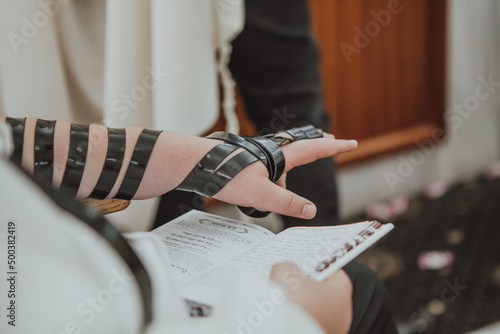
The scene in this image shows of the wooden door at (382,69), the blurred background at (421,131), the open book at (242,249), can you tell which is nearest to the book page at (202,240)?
the open book at (242,249)

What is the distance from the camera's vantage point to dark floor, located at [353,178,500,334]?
1.23 m

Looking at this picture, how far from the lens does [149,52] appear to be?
0.69 m

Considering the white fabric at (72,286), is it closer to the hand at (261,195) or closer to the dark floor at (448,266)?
the hand at (261,195)

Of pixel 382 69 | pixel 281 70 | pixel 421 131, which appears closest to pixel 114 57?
pixel 281 70

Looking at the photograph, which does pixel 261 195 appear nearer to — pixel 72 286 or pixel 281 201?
pixel 281 201

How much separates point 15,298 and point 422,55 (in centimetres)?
199

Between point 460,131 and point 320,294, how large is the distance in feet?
6.60

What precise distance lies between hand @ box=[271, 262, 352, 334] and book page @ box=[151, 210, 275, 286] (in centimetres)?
6

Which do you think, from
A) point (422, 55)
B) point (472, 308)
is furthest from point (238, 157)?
point (422, 55)

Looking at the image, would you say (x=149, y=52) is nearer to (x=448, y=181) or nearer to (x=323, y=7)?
(x=323, y=7)

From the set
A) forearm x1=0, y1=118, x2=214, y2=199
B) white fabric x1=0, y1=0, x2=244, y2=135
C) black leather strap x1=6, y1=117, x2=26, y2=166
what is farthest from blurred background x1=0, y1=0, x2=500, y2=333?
black leather strap x1=6, y1=117, x2=26, y2=166

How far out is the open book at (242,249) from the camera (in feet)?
1.12

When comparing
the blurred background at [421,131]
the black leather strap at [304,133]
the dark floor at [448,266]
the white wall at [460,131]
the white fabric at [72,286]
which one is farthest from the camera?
the white wall at [460,131]

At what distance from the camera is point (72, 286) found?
0.27 meters
